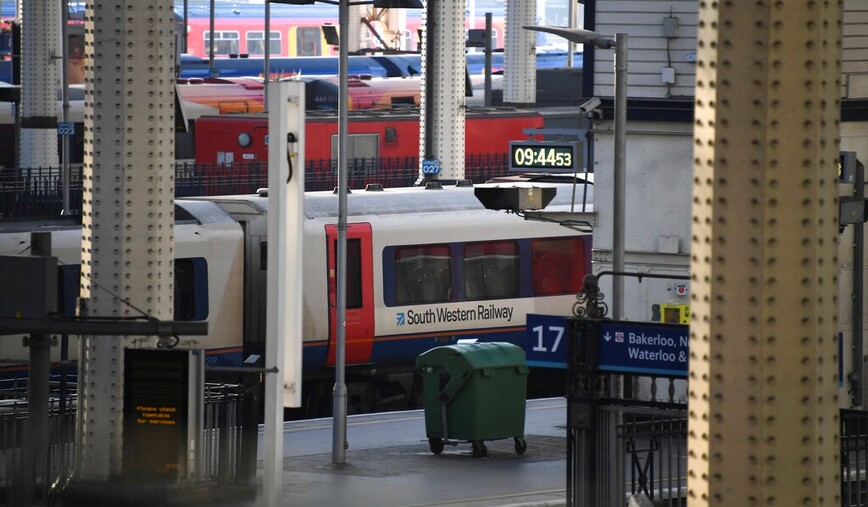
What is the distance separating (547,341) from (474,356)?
3.76 metres

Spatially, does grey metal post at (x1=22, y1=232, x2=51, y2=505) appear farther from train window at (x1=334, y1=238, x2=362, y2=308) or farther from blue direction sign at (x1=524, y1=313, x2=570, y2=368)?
train window at (x1=334, y1=238, x2=362, y2=308)

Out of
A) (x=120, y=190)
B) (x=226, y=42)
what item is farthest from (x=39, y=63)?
(x=226, y=42)

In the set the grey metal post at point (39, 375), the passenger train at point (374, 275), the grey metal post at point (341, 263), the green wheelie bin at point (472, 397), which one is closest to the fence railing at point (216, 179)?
the passenger train at point (374, 275)

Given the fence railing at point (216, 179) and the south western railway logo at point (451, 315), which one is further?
the fence railing at point (216, 179)

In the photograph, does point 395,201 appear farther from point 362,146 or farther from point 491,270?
point 362,146

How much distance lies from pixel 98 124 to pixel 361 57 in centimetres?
6456

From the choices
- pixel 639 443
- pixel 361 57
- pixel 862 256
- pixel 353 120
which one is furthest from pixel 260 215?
pixel 361 57

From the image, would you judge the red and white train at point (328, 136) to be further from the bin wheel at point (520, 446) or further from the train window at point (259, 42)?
the train window at point (259, 42)

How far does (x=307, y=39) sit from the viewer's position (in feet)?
392

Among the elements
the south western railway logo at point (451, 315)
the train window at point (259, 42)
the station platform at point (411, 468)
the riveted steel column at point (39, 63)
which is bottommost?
the station platform at point (411, 468)

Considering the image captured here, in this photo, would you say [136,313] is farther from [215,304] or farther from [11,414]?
[215,304]

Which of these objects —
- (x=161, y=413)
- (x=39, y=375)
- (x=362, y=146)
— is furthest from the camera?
(x=362, y=146)

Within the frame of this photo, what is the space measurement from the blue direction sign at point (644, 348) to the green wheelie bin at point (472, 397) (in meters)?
4.63

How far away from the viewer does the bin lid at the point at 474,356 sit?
60.6 ft
